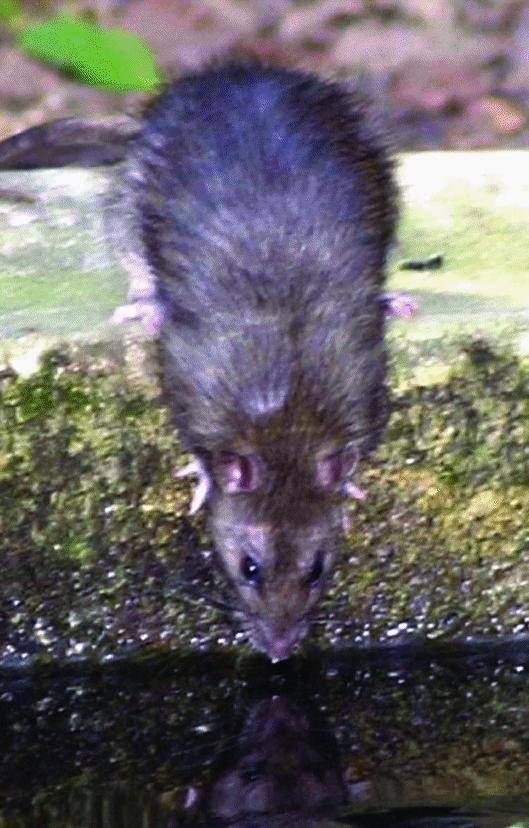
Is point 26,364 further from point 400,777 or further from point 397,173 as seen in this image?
point 397,173

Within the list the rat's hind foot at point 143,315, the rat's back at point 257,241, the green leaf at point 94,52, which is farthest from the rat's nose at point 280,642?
the green leaf at point 94,52

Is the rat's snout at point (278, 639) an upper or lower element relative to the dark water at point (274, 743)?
upper

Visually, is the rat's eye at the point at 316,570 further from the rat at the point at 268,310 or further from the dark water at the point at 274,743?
the dark water at the point at 274,743

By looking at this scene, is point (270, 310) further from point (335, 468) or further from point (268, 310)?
point (335, 468)

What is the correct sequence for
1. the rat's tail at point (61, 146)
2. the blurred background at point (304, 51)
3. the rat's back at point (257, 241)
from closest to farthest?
1. the rat's back at point (257, 241)
2. the rat's tail at point (61, 146)
3. the blurred background at point (304, 51)

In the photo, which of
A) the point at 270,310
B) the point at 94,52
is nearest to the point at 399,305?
the point at 270,310

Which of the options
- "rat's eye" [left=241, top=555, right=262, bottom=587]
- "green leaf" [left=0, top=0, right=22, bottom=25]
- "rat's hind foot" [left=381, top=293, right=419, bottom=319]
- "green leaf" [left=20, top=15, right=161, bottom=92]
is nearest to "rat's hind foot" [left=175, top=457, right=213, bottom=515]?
"rat's eye" [left=241, top=555, right=262, bottom=587]
